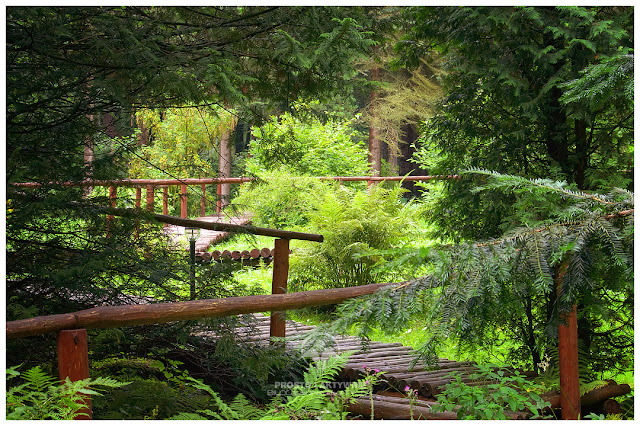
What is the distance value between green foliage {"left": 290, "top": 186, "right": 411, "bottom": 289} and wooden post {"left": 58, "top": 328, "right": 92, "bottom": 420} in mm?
5045

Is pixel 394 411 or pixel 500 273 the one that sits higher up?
pixel 500 273

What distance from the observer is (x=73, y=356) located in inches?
89.2

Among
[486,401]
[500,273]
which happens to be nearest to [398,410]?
[486,401]

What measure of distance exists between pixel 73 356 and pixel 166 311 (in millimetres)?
410

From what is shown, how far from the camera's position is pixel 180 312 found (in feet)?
8.37

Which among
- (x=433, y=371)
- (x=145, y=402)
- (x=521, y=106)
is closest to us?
(x=145, y=402)

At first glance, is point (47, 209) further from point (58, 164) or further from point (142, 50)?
point (142, 50)

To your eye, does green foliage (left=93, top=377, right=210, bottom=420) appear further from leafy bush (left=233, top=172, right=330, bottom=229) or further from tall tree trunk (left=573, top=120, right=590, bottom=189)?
leafy bush (left=233, top=172, right=330, bottom=229)

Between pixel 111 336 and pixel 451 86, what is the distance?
3457mm

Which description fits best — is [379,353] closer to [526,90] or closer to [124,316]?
[526,90]

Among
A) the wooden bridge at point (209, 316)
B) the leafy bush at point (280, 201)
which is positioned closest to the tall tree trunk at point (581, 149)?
the wooden bridge at point (209, 316)

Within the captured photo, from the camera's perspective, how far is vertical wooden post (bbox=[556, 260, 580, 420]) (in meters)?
3.19

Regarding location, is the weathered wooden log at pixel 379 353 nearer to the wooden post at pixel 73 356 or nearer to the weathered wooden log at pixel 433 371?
the weathered wooden log at pixel 433 371

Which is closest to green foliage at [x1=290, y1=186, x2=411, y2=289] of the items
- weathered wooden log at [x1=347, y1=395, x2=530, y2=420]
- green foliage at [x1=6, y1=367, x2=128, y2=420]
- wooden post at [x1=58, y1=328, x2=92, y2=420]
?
weathered wooden log at [x1=347, y1=395, x2=530, y2=420]
